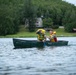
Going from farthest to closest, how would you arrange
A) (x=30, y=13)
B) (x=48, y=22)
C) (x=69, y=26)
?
(x=48, y=22), (x=30, y=13), (x=69, y=26)

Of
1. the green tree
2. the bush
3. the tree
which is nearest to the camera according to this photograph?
the tree

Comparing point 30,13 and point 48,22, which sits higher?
point 30,13

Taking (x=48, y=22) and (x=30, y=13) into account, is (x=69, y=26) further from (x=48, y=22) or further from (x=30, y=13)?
(x=30, y=13)

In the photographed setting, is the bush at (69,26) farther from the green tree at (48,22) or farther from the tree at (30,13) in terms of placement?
the tree at (30,13)

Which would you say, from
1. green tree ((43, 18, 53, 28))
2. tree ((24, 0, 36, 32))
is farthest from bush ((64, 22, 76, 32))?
tree ((24, 0, 36, 32))

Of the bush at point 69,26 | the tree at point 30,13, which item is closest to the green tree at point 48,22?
the bush at point 69,26

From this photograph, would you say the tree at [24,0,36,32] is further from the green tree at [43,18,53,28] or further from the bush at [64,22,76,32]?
the bush at [64,22,76,32]

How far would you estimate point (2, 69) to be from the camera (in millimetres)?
20781

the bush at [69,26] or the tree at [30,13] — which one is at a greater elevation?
the tree at [30,13]

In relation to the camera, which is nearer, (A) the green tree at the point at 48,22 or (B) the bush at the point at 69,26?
(B) the bush at the point at 69,26

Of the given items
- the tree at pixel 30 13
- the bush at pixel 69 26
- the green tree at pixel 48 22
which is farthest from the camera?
the green tree at pixel 48 22

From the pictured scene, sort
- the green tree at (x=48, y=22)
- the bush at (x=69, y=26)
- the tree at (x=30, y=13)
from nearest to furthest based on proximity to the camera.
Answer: the tree at (x=30, y=13) → the bush at (x=69, y=26) → the green tree at (x=48, y=22)

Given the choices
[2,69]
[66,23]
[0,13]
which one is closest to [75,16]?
[66,23]

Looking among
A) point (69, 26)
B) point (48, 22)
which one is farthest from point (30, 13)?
point (69, 26)
